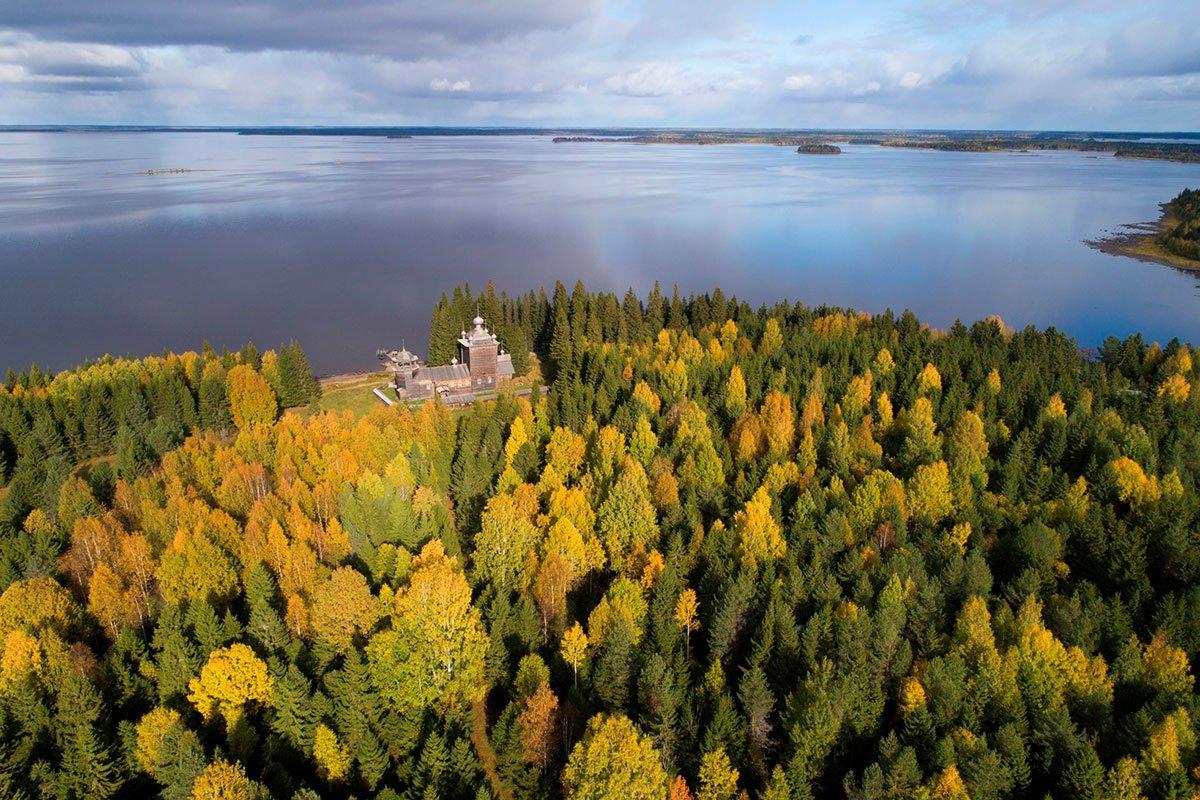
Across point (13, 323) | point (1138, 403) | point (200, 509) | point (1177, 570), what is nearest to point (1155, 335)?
point (1138, 403)

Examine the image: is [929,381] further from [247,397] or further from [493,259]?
[493,259]

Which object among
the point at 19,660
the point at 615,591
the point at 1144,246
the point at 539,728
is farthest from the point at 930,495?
the point at 1144,246

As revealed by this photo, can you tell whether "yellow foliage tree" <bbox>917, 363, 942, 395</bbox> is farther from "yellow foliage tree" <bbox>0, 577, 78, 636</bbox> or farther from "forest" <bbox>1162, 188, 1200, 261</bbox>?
"forest" <bbox>1162, 188, 1200, 261</bbox>

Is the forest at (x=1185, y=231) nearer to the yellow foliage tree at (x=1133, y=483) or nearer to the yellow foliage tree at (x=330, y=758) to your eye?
the yellow foliage tree at (x=1133, y=483)

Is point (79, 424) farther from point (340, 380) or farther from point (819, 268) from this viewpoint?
point (819, 268)

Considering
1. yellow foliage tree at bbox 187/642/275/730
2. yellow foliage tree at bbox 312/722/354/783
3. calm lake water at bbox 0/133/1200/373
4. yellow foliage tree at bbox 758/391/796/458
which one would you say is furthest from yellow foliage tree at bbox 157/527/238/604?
calm lake water at bbox 0/133/1200/373

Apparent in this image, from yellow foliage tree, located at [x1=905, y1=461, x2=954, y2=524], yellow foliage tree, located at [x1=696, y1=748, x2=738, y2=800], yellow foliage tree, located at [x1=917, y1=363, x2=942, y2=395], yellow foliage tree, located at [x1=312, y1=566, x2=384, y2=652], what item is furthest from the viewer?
yellow foliage tree, located at [x1=917, y1=363, x2=942, y2=395]
